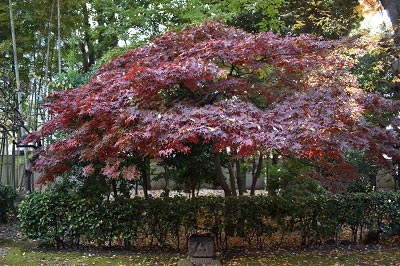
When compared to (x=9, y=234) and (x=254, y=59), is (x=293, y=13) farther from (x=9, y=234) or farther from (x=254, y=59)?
(x=9, y=234)

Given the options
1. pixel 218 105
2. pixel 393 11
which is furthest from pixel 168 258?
pixel 393 11

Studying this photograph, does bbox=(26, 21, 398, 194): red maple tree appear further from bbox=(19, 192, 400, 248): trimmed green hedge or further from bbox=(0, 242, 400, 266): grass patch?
bbox=(0, 242, 400, 266): grass patch

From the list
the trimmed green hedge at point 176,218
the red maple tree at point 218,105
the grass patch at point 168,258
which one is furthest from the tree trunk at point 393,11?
the grass patch at point 168,258

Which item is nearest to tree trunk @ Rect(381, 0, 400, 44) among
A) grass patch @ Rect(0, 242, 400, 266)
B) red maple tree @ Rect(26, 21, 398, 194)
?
red maple tree @ Rect(26, 21, 398, 194)

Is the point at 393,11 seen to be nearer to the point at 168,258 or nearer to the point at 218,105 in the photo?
the point at 218,105

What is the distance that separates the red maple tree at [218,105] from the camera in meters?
3.50

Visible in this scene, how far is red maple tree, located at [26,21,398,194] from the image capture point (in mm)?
3504

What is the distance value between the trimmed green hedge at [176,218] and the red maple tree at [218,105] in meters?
0.68

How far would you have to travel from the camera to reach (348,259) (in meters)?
4.85

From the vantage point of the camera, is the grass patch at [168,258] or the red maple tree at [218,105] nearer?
the red maple tree at [218,105]

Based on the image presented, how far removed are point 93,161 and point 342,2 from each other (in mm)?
7917

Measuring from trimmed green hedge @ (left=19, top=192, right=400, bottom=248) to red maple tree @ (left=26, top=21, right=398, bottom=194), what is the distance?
68 cm

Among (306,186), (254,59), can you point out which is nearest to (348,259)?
(306,186)

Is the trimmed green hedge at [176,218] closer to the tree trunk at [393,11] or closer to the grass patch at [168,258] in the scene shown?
the grass patch at [168,258]
